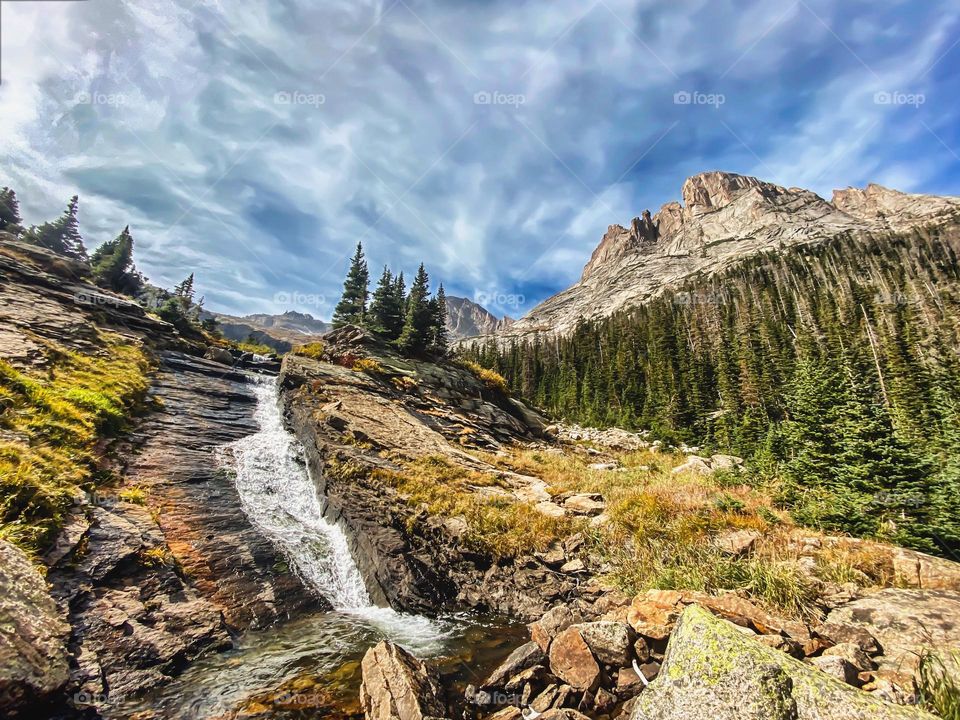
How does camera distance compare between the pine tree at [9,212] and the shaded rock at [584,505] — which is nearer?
the shaded rock at [584,505]

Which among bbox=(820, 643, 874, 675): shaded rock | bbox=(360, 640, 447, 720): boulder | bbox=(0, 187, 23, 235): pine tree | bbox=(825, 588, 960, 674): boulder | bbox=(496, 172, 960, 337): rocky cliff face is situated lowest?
bbox=(360, 640, 447, 720): boulder

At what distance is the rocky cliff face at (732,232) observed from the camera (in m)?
130

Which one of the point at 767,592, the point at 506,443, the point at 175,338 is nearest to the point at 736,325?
the point at 506,443

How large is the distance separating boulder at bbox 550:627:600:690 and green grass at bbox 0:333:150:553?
10495 millimetres

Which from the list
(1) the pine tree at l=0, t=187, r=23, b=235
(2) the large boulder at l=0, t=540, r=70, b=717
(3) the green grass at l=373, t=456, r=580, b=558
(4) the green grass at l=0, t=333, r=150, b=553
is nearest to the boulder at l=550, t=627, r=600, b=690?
(3) the green grass at l=373, t=456, r=580, b=558

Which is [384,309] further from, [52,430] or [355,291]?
[52,430]

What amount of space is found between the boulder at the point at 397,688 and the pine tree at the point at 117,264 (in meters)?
67.8

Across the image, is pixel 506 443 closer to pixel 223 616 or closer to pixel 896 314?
pixel 223 616

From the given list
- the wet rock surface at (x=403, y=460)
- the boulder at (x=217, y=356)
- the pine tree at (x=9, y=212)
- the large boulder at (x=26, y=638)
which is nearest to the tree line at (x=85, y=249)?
the pine tree at (x=9, y=212)

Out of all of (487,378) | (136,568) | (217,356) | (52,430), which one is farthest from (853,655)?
(217,356)

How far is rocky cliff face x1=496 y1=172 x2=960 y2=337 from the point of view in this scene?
130 metres

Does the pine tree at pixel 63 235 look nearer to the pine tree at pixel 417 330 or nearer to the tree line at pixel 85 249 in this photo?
the tree line at pixel 85 249

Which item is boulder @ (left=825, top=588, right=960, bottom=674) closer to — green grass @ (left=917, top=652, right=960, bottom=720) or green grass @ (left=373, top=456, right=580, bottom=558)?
green grass @ (left=917, top=652, right=960, bottom=720)

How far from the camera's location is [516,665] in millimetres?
6797
